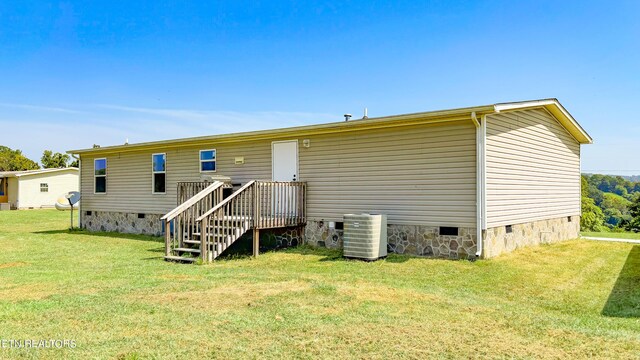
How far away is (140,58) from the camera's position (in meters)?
16.1

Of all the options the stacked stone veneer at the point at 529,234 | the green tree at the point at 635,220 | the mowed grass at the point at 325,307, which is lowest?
the green tree at the point at 635,220

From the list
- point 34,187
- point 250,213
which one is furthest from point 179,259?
point 34,187

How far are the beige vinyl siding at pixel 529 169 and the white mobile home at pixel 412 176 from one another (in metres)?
0.03

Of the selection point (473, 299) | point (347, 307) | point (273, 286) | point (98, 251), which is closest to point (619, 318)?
point (473, 299)

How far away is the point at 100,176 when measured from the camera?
15.7 metres

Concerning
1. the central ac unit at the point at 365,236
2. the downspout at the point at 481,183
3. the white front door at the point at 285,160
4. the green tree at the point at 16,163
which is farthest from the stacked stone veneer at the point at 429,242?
the green tree at the point at 16,163

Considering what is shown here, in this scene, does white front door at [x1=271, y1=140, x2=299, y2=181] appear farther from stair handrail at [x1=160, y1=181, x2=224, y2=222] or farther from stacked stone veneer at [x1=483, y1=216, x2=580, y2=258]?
stacked stone veneer at [x1=483, y1=216, x2=580, y2=258]

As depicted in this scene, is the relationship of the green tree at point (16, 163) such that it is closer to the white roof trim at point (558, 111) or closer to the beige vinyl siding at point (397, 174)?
the beige vinyl siding at point (397, 174)

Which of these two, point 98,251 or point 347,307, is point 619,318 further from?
point 98,251

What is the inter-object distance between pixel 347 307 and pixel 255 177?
6933 millimetres

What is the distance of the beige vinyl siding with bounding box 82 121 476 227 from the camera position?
8469mm

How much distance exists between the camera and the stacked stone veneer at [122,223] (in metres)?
13.9

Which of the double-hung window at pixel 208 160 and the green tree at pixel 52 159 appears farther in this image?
the green tree at pixel 52 159

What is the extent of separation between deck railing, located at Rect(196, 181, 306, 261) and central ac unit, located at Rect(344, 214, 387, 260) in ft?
6.09
